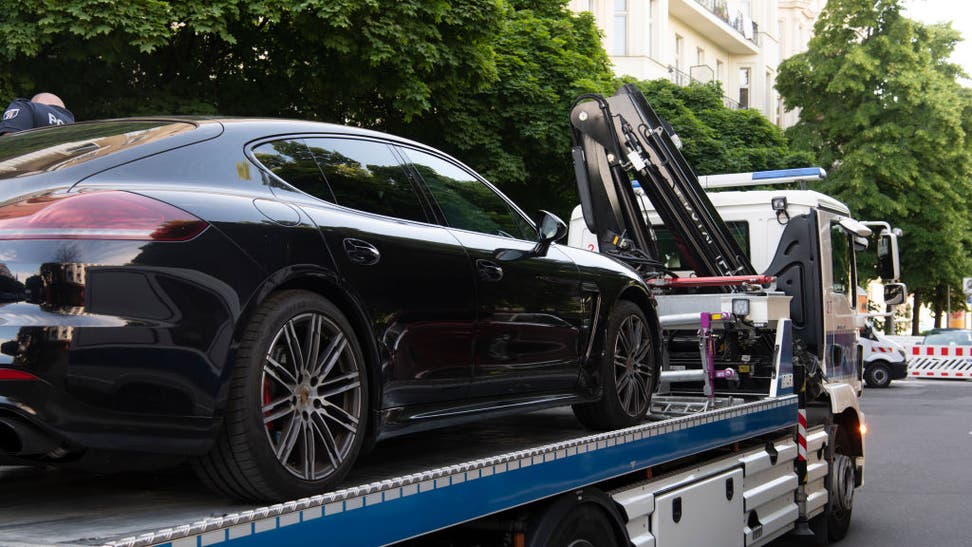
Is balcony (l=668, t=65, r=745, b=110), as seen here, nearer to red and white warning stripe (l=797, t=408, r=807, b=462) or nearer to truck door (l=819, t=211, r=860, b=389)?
truck door (l=819, t=211, r=860, b=389)

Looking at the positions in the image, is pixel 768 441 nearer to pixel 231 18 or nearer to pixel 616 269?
pixel 616 269

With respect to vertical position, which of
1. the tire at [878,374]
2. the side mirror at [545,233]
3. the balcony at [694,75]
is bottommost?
the tire at [878,374]

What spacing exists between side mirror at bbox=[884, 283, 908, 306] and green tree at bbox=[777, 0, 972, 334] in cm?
2477

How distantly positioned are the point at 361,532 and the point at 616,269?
2681 millimetres

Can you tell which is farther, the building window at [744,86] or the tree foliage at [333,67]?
the building window at [744,86]

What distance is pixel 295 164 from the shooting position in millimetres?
3744

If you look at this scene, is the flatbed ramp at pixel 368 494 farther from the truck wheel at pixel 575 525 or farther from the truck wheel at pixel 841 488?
the truck wheel at pixel 841 488

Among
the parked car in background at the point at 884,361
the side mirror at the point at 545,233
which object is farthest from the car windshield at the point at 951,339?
the side mirror at the point at 545,233

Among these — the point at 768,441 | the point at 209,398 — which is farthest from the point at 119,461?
the point at 768,441

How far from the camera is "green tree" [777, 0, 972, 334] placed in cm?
3381

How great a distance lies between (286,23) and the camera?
13.1m

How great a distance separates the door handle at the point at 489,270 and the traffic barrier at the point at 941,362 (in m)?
28.2

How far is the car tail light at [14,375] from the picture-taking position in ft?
8.82

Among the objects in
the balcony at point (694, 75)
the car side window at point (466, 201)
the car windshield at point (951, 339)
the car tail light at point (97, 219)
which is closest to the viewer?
the car tail light at point (97, 219)
